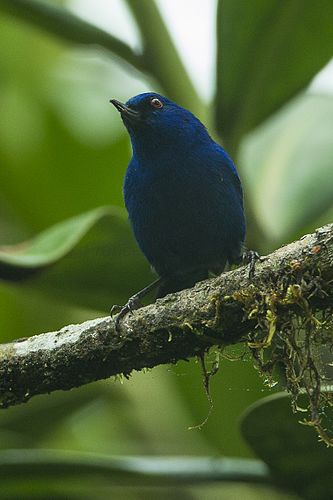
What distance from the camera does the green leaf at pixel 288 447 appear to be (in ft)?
8.70

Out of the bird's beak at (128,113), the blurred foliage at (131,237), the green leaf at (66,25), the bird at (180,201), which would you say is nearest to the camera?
the blurred foliage at (131,237)

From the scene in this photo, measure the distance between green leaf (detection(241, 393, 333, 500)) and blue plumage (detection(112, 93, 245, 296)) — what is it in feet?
3.90

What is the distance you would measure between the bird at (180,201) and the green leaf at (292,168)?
15 cm

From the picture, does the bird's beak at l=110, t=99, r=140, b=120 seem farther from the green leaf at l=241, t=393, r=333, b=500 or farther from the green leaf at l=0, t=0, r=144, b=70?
the green leaf at l=241, t=393, r=333, b=500

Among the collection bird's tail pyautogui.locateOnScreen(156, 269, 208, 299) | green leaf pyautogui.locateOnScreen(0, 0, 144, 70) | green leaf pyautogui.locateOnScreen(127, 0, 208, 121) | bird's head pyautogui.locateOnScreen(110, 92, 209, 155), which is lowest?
bird's tail pyautogui.locateOnScreen(156, 269, 208, 299)

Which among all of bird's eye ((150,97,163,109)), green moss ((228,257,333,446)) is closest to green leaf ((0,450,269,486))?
green moss ((228,257,333,446))

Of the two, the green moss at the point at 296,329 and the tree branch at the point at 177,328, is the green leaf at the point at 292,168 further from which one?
the tree branch at the point at 177,328

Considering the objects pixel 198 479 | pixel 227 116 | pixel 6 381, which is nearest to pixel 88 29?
pixel 227 116

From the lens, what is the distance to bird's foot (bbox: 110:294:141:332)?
8.85 ft

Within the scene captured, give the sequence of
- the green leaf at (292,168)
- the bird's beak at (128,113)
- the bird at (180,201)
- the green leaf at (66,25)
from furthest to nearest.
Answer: the bird's beak at (128,113) → the bird at (180,201) → the green leaf at (292,168) → the green leaf at (66,25)

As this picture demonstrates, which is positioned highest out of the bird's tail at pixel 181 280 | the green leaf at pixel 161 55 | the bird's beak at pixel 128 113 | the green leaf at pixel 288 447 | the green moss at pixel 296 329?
the green leaf at pixel 161 55

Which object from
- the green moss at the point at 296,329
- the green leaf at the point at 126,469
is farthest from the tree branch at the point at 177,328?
the green leaf at the point at 126,469

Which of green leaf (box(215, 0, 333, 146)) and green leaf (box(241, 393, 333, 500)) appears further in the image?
green leaf (box(215, 0, 333, 146))

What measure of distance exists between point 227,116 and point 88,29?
0.60 metres
